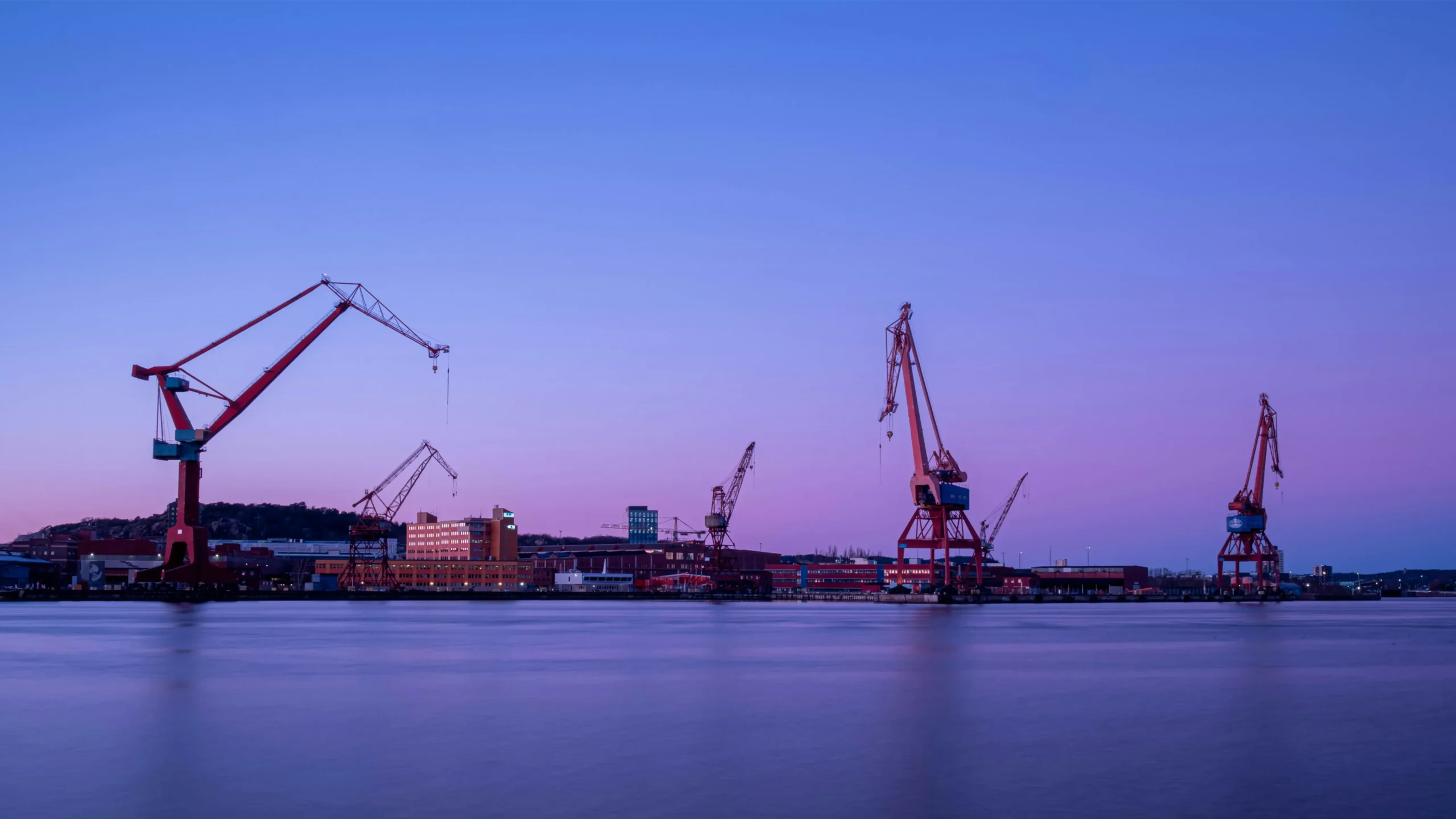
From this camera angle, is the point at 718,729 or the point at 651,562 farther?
the point at 651,562

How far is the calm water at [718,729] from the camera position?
45.2ft

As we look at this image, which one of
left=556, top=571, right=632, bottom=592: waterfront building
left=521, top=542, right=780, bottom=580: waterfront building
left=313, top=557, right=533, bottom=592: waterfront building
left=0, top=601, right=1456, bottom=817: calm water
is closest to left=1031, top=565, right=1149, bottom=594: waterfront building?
left=521, top=542, right=780, bottom=580: waterfront building

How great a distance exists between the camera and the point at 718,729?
19500 millimetres

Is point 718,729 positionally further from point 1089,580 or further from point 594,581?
point 1089,580

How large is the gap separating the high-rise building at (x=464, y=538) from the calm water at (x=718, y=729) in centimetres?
11664

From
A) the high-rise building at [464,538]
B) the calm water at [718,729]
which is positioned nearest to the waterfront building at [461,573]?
the high-rise building at [464,538]

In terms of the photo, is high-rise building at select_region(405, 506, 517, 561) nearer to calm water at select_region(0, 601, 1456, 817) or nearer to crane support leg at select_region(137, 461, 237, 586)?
crane support leg at select_region(137, 461, 237, 586)

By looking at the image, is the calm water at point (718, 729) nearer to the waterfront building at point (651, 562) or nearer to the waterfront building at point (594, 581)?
the waterfront building at point (594, 581)

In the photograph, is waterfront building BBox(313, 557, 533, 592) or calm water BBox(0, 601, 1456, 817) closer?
calm water BBox(0, 601, 1456, 817)

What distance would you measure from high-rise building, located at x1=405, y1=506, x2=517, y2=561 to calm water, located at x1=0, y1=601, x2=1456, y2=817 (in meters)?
117

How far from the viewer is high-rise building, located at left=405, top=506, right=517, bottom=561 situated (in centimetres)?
15900

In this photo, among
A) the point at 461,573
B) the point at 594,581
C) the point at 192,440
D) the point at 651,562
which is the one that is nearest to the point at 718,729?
the point at 192,440

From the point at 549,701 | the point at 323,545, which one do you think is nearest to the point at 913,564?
the point at 323,545

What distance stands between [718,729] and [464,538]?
508ft
